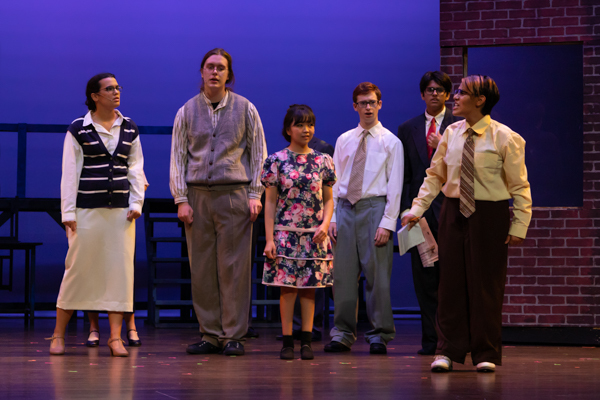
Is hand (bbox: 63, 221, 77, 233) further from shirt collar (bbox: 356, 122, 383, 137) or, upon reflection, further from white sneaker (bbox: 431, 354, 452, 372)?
white sneaker (bbox: 431, 354, 452, 372)

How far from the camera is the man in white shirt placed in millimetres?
3959

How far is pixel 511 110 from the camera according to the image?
5.56 meters

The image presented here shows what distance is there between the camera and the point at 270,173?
3.69m

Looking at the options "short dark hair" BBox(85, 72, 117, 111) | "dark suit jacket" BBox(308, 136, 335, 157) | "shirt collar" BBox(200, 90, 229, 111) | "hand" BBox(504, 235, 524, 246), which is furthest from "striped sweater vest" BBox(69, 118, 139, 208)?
"hand" BBox(504, 235, 524, 246)

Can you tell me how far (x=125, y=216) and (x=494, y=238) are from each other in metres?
1.91

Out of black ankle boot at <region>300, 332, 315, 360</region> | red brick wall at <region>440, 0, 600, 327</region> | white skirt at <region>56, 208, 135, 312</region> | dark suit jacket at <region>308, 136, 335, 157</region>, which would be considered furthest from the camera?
red brick wall at <region>440, 0, 600, 327</region>

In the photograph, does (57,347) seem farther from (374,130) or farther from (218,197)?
(374,130)

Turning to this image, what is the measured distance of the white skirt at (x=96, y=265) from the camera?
12.3ft

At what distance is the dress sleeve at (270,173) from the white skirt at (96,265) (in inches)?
32.4

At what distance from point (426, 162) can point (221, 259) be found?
1262 millimetres

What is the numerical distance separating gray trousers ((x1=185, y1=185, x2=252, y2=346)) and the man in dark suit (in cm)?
95

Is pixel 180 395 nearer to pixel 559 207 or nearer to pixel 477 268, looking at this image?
pixel 477 268

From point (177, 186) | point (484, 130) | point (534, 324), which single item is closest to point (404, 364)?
point (484, 130)

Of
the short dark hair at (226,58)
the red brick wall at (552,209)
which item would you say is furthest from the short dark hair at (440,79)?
the red brick wall at (552,209)
